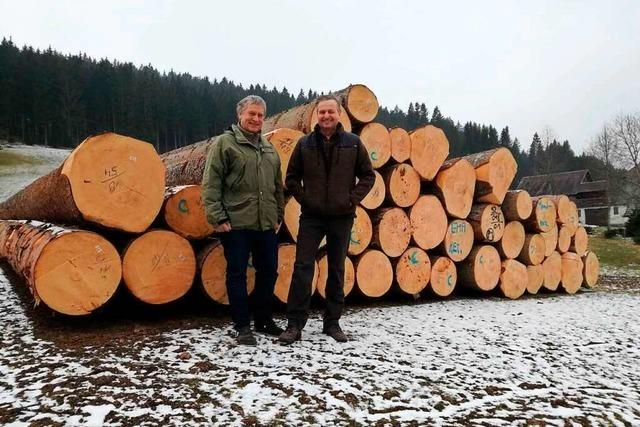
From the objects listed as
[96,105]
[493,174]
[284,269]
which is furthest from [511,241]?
[96,105]

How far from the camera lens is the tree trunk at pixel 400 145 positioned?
5156 mm

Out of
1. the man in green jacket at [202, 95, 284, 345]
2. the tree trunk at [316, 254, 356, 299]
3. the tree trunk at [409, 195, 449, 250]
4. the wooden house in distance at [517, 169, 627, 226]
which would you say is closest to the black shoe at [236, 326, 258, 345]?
the man in green jacket at [202, 95, 284, 345]

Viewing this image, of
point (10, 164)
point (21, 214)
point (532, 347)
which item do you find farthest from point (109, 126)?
point (532, 347)

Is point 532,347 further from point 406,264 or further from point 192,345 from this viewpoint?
point 192,345

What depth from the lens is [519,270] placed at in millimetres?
6309

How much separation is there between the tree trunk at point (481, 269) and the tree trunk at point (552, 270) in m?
1.24

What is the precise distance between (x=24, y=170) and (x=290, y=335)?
1483 inches

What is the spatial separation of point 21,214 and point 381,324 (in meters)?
6.35

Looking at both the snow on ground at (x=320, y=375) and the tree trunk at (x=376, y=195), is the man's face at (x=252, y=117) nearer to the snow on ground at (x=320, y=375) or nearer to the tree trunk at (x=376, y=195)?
the snow on ground at (x=320, y=375)

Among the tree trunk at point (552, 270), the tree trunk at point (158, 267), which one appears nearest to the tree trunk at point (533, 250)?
the tree trunk at point (552, 270)

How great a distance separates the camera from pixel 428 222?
544cm

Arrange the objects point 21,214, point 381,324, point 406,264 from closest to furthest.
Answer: point 381,324 < point 406,264 < point 21,214

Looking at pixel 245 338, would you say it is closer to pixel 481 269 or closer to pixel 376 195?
pixel 376 195

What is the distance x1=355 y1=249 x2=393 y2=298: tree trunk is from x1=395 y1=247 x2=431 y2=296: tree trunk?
0.57 ft
